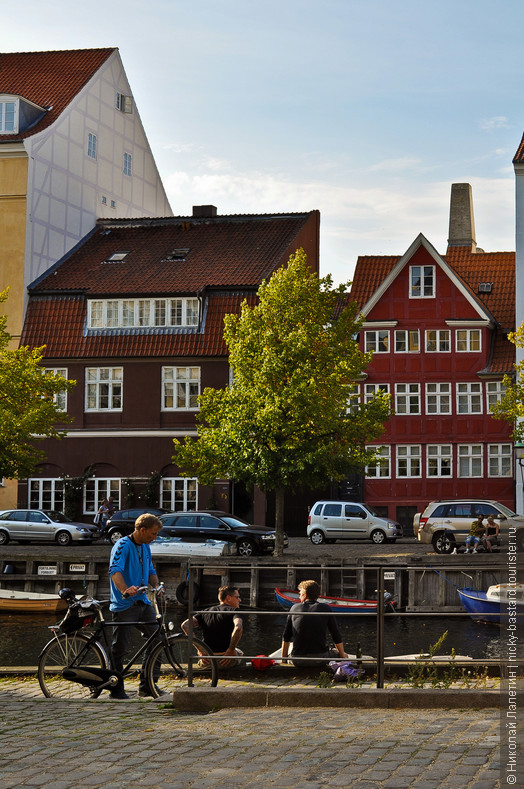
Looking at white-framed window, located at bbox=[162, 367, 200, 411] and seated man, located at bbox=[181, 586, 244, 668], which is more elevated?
white-framed window, located at bbox=[162, 367, 200, 411]

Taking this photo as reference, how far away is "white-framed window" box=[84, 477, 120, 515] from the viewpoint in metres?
49.9

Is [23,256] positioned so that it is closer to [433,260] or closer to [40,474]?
[40,474]

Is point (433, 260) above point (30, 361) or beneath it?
above

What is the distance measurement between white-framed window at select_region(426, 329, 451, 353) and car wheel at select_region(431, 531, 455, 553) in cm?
1426

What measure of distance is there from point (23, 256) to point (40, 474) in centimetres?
1002

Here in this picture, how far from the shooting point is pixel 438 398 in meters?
51.3

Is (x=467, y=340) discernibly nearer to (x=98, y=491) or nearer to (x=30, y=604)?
(x=98, y=491)

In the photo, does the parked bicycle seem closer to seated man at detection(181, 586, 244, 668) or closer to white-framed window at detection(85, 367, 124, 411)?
seated man at detection(181, 586, 244, 668)

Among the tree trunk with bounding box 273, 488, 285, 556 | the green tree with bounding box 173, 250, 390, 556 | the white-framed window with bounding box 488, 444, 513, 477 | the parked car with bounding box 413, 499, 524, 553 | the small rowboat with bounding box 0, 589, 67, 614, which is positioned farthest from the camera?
the white-framed window with bounding box 488, 444, 513, 477

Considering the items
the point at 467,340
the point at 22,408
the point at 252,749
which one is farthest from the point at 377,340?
the point at 252,749

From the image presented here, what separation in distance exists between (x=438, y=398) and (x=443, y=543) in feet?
45.9

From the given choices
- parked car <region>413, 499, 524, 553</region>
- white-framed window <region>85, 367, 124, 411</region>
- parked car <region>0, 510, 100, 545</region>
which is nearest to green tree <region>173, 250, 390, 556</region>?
parked car <region>413, 499, 524, 553</region>

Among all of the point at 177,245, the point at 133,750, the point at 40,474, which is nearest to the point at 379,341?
the point at 177,245

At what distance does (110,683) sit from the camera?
11.5m
